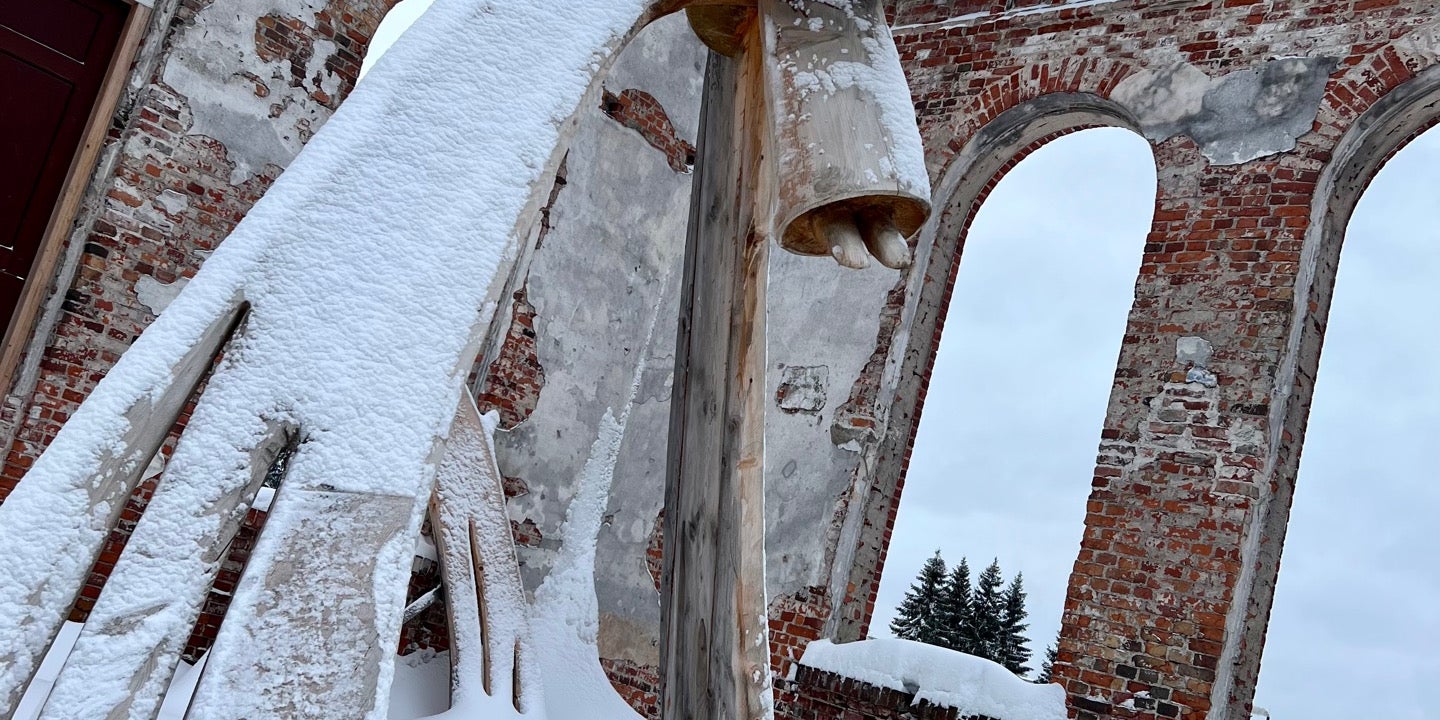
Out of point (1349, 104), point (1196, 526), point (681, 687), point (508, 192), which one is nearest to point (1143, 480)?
point (1196, 526)

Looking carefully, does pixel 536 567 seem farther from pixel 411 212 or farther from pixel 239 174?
pixel 411 212

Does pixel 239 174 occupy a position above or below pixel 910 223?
above

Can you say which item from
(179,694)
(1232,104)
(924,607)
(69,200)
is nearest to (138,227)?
(69,200)

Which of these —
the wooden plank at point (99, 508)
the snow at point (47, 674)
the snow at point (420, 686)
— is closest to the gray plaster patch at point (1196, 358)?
the snow at point (420, 686)

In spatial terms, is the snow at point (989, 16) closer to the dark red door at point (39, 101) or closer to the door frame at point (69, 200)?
the door frame at point (69, 200)

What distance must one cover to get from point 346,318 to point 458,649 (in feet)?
11.1

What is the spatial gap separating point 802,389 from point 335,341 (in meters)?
5.10

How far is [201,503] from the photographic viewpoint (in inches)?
52.6

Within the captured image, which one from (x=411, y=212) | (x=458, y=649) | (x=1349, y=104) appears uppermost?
(x=1349, y=104)

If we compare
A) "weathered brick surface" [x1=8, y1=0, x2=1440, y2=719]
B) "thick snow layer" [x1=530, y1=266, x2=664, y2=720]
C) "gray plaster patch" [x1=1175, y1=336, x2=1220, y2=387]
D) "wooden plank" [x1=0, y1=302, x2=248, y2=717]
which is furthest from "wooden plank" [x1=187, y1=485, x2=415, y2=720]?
"gray plaster patch" [x1=1175, y1=336, x2=1220, y2=387]

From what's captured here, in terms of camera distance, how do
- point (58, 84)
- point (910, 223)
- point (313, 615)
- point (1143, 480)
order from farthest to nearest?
point (1143, 480) → point (58, 84) → point (910, 223) → point (313, 615)

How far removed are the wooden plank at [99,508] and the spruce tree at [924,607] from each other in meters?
14.3

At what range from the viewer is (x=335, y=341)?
1425 mm

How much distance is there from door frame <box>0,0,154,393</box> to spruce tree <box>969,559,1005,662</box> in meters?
12.3
